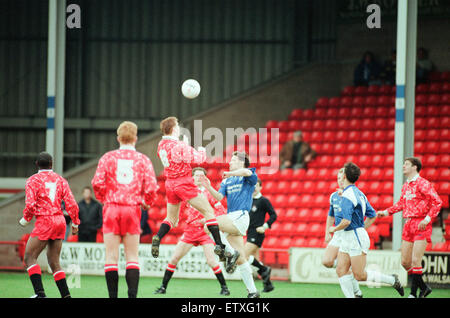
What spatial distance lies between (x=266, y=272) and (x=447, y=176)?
5867 mm

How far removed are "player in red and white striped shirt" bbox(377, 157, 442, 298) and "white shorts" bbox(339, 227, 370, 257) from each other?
1735 millimetres

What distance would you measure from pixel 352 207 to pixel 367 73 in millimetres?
11075

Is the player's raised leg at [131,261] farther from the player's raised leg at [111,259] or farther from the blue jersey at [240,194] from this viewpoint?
the blue jersey at [240,194]

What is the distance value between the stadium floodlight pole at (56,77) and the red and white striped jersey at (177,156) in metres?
6.55

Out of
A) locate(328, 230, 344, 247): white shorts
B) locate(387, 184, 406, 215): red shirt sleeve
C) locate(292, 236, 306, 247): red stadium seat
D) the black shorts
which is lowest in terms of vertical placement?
locate(292, 236, 306, 247): red stadium seat

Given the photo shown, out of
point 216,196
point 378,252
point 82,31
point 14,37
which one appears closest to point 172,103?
point 82,31

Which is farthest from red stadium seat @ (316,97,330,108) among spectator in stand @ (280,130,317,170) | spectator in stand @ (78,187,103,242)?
spectator in stand @ (78,187,103,242)

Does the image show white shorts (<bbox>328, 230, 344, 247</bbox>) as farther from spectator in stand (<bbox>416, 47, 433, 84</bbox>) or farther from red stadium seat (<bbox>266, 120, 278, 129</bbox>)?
spectator in stand (<bbox>416, 47, 433, 84</bbox>)

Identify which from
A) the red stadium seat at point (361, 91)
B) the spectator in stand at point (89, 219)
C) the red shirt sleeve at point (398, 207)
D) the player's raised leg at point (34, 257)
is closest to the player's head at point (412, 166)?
the red shirt sleeve at point (398, 207)

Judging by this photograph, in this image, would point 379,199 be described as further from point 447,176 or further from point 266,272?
point 266,272

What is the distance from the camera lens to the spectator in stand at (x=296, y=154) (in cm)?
1723

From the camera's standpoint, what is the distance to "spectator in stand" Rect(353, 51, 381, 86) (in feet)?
62.4

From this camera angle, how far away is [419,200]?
1045 cm

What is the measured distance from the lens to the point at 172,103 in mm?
21781
